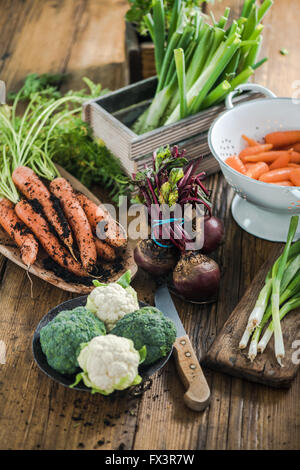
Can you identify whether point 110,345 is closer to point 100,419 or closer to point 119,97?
point 100,419

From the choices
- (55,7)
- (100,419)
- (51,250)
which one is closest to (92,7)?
(55,7)

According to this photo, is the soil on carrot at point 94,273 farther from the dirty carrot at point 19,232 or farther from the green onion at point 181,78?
the green onion at point 181,78

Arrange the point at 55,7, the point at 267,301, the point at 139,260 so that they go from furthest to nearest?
1. the point at 55,7
2. the point at 139,260
3. the point at 267,301

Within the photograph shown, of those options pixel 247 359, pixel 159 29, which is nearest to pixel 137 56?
pixel 159 29

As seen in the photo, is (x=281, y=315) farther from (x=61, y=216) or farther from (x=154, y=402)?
(x=61, y=216)

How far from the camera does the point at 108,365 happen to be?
1.17 m

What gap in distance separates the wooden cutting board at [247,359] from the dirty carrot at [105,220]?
448 millimetres

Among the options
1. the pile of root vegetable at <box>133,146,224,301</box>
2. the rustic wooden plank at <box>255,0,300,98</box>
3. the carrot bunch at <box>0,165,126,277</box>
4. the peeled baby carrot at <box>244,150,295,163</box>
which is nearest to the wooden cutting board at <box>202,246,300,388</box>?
the pile of root vegetable at <box>133,146,224,301</box>

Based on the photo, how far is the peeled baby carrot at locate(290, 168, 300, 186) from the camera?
1687 mm

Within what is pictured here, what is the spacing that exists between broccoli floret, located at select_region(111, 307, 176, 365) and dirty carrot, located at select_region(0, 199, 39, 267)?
45 centimetres

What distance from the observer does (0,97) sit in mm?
2324

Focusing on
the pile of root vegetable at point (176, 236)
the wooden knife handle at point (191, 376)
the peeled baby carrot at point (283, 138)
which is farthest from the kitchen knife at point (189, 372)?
the peeled baby carrot at point (283, 138)

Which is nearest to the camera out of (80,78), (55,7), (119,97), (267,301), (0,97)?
(267,301)
